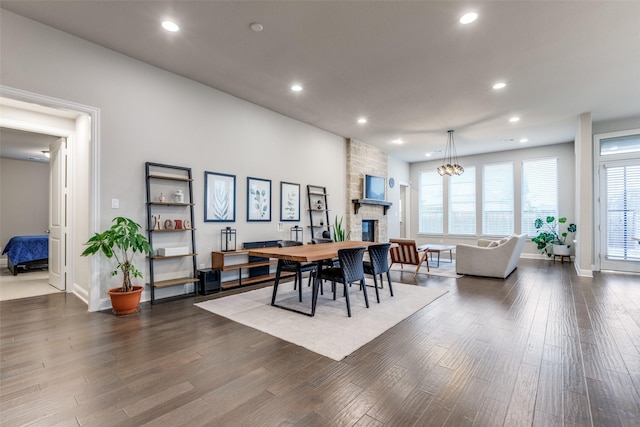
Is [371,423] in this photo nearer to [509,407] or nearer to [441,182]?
[509,407]

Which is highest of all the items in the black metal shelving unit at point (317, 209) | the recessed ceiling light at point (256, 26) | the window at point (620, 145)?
the recessed ceiling light at point (256, 26)

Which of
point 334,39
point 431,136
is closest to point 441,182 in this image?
point 431,136

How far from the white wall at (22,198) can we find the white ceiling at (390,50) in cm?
665

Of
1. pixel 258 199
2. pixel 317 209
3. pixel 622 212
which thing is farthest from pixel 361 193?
pixel 622 212

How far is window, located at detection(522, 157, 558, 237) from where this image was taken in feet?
25.6

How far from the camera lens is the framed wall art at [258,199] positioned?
498 centimetres

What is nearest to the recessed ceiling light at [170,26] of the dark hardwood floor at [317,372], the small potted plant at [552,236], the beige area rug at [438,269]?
the dark hardwood floor at [317,372]

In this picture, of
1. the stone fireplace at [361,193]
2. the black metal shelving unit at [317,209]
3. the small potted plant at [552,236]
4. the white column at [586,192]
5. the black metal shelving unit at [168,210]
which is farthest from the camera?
the small potted plant at [552,236]

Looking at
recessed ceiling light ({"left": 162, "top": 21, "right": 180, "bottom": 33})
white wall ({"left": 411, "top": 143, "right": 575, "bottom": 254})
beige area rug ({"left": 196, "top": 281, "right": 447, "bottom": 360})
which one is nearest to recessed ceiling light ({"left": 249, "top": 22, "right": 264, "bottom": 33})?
recessed ceiling light ({"left": 162, "top": 21, "right": 180, "bottom": 33})

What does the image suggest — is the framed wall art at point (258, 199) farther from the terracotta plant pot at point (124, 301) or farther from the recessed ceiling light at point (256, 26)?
the recessed ceiling light at point (256, 26)

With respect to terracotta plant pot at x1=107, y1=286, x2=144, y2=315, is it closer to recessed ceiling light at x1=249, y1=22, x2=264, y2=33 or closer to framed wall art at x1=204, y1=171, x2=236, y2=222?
framed wall art at x1=204, y1=171, x2=236, y2=222

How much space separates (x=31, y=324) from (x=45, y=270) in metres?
4.11

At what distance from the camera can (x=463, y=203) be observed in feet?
30.3

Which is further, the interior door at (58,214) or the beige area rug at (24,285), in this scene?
the interior door at (58,214)
